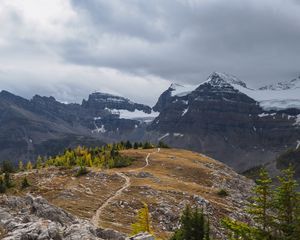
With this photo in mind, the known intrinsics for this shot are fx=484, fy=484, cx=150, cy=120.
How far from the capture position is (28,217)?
172 ft

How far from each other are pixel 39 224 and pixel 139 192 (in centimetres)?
4677

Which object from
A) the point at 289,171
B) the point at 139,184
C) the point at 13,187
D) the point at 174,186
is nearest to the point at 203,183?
the point at 174,186

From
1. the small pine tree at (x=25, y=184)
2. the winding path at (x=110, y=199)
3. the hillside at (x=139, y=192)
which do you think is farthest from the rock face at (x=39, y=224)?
the small pine tree at (x=25, y=184)

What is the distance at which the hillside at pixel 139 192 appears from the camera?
2938 inches

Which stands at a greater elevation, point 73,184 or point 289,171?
point 289,171

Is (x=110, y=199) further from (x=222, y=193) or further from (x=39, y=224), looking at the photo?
(x=39, y=224)

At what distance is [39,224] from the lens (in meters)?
43.7

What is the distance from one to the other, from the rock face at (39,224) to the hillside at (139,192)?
847 centimetres

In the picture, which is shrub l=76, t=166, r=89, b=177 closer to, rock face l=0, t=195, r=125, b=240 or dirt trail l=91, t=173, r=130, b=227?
dirt trail l=91, t=173, r=130, b=227

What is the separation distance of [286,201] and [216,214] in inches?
2187

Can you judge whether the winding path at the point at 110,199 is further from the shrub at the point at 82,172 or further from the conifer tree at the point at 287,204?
the conifer tree at the point at 287,204

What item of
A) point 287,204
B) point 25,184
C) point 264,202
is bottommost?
point 25,184

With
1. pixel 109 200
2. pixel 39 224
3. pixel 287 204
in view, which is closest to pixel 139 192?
pixel 109 200

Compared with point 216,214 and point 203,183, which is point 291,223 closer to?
point 216,214
